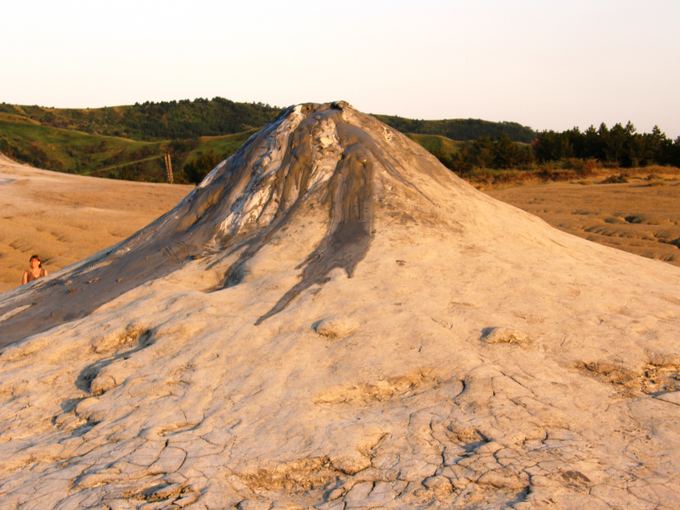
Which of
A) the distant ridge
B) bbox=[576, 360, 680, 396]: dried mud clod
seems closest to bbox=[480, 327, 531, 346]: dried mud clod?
bbox=[576, 360, 680, 396]: dried mud clod

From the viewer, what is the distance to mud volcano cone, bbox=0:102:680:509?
308 cm

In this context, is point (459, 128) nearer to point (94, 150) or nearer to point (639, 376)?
point (94, 150)

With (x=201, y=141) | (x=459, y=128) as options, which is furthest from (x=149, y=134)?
(x=459, y=128)

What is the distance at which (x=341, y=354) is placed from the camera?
160 inches

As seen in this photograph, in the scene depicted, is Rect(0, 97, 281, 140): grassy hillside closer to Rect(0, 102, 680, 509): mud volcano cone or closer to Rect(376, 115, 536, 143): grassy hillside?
Rect(376, 115, 536, 143): grassy hillside

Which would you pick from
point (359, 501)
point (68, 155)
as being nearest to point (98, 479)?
point (359, 501)

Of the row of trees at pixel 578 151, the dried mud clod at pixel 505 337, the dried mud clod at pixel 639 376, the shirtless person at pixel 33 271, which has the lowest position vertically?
the shirtless person at pixel 33 271

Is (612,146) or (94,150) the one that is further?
(94,150)

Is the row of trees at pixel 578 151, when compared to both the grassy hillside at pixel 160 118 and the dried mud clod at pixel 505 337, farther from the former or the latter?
the grassy hillside at pixel 160 118

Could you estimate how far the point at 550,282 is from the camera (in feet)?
16.1

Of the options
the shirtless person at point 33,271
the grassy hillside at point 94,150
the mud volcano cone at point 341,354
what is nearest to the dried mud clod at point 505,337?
the mud volcano cone at point 341,354

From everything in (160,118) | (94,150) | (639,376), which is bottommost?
(639,376)

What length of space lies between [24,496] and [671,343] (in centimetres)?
330

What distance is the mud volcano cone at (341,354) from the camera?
121 inches
